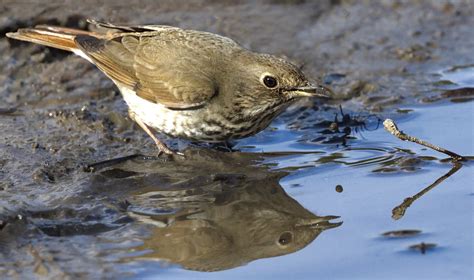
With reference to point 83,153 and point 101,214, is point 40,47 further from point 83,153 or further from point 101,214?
point 101,214

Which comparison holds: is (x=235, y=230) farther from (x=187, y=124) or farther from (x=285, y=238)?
(x=187, y=124)

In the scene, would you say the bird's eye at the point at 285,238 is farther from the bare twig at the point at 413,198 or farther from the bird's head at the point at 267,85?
the bird's head at the point at 267,85

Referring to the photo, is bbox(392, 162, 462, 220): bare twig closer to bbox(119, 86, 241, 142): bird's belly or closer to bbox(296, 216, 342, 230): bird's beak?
bbox(296, 216, 342, 230): bird's beak

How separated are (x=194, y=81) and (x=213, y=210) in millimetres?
1416

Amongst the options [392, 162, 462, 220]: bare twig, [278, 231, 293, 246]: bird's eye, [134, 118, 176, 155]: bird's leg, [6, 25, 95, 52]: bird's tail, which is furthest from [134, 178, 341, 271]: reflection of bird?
[6, 25, 95, 52]: bird's tail

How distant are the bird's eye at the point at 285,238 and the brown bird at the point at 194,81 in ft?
4.91

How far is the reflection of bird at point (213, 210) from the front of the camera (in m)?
6.37

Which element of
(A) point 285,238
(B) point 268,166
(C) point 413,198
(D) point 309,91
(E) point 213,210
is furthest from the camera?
(B) point 268,166

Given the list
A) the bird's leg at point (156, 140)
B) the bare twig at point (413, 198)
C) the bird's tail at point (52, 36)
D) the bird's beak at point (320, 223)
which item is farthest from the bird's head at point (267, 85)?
the bird's tail at point (52, 36)

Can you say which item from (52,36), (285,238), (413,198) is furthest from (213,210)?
(52,36)

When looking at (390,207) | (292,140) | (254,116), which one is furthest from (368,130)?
(390,207)

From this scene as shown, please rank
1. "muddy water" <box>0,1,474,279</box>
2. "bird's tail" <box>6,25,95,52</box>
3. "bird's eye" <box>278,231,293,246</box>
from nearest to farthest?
"muddy water" <box>0,1,474,279</box>, "bird's eye" <box>278,231,293,246</box>, "bird's tail" <box>6,25,95,52</box>

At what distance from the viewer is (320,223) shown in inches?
265

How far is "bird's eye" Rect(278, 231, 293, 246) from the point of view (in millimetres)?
6485
